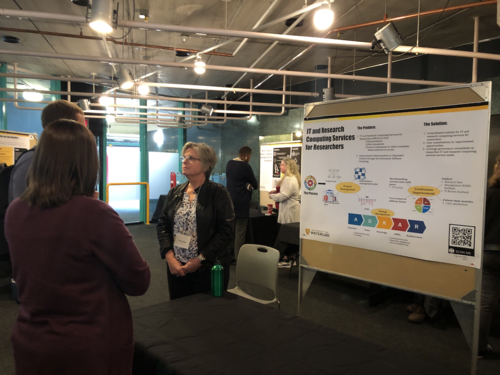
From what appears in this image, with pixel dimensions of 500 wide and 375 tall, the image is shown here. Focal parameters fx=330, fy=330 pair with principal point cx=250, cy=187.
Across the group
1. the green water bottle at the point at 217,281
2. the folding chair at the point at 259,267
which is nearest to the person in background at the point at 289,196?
the folding chair at the point at 259,267

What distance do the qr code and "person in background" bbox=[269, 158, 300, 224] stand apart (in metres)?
2.88

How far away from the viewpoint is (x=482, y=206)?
166 cm

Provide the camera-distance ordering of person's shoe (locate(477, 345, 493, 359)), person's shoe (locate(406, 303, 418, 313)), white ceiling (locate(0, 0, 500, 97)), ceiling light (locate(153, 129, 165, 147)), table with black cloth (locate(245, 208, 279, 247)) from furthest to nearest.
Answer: ceiling light (locate(153, 129, 165, 147))
table with black cloth (locate(245, 208, 279, 247))
white ceiling (locate(0, 0, 500, 97))
person's shoe (locate(406, 303, 418, 313))
person's shoe (locate(477, 345, 493, 359))

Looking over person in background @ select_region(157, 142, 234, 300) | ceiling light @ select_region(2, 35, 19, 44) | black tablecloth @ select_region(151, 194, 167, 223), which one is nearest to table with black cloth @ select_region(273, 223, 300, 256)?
person in background @ select_region(157, 142, 234, 300)

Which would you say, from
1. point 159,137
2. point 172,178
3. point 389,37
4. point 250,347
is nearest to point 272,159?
point 172,178

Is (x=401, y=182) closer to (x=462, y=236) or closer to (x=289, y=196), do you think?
(x=462, y=236)

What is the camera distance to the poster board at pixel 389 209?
5.56 ft

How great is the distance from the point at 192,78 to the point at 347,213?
5.56m

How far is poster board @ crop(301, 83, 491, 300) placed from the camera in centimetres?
169

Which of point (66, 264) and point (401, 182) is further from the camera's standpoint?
point (401, 182)

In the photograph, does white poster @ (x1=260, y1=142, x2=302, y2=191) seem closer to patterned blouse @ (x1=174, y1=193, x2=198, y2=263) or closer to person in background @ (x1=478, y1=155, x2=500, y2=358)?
person in background @ (x1=478, y1=155, x2=500, y2=358)

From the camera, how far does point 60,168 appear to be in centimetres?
97

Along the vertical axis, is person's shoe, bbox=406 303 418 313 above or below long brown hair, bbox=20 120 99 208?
below

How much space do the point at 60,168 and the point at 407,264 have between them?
71.3 inches
